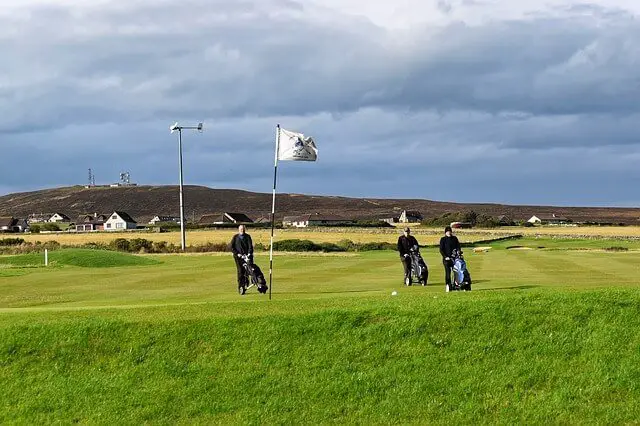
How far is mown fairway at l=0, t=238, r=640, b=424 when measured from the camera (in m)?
14.0

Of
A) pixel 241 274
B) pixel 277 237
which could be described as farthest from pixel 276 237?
pixel 241 274

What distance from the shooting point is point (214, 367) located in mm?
15320

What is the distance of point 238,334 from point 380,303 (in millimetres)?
3610

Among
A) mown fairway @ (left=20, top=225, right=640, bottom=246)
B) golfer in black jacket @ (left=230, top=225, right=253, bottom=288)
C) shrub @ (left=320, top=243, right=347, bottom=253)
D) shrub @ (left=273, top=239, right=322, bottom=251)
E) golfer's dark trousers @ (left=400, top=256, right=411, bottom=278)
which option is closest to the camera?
golfer in black jacket @ (left=230, top=225, right=253, bottom=288)

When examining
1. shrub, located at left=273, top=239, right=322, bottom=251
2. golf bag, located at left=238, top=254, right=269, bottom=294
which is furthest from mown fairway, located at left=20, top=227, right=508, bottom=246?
golf bag, located at left=238, top=254, right=269, bottom=294

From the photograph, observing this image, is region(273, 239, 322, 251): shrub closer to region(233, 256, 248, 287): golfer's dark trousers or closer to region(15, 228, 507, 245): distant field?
region(15, 228, 507, 245): distant field

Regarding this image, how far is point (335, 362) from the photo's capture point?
15344mm

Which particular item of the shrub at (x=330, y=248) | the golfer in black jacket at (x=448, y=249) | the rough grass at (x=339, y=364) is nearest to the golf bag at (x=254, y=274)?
the golfer in black jacket at (x=448, y=249)

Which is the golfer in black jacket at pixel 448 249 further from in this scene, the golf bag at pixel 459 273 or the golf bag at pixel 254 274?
the golf bag at pixel 254 274

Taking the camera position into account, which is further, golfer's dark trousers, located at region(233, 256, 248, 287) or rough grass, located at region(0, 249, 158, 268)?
rough grass, located at region(0, 249, 158, 268)

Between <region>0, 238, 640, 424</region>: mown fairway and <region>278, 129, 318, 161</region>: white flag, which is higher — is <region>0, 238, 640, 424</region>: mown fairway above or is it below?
below

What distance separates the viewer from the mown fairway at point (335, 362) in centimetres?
1403

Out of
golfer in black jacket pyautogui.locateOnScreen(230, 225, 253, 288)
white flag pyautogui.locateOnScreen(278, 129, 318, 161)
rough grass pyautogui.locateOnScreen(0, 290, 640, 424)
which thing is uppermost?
white flag pyautogui.locateOnScreen(278, 129, 318, 161)

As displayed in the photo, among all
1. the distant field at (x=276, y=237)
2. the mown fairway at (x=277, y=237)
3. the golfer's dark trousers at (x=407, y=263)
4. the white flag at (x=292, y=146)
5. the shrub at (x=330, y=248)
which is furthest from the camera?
the distant field at (x=276, y=237)
